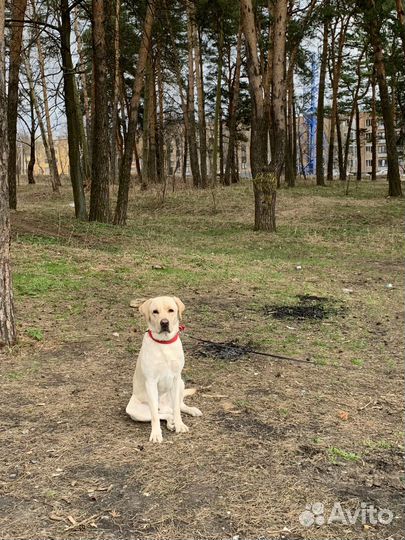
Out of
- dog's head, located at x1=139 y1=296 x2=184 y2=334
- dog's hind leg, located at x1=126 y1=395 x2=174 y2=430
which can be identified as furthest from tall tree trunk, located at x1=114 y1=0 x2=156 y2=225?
dog's hind leg, located at x1=126 y1=395 x2=174 y2=430

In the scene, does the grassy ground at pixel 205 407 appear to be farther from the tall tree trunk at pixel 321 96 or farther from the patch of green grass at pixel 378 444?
the tall tree trunk at pixel 321 96

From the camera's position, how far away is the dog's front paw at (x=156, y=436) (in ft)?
12.6

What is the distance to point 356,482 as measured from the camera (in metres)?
3.34

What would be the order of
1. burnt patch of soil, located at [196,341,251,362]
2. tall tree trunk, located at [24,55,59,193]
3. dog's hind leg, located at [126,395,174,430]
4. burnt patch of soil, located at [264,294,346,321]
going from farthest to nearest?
tall tree trunk, located at [24,55,59,193]
burnt patch of soil, located at [264,294,346,321]
burnt patch of soil, located at [196,341,251,362]
dog's hind leg, located at [126,395,174,430]

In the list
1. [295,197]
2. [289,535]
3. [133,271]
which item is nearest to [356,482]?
[289,535]

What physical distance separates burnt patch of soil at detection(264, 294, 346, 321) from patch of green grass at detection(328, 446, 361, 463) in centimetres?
360

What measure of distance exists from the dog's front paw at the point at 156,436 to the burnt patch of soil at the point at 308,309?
375 cm

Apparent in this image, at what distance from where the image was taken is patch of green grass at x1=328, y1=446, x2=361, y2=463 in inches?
142

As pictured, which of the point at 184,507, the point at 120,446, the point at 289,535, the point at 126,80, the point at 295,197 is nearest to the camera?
the point at 289,535

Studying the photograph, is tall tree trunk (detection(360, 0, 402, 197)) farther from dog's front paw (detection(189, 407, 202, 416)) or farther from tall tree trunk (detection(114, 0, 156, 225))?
dog's front paw (detection(189, 407, 202, 416))

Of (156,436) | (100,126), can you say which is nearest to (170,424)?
(156,436)

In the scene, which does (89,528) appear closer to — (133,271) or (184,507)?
(184,507)

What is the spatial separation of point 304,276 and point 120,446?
6927mm
